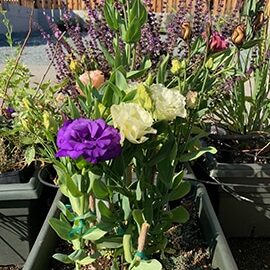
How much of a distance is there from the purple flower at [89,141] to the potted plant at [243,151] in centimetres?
89

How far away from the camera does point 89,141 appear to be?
2.79 ft

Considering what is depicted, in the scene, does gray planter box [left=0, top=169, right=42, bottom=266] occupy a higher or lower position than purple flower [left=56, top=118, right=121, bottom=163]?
lower

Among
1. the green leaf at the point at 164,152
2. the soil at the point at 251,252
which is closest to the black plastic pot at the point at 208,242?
the green leaf at the point at 164,152

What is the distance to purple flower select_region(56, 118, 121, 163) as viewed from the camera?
0.83 m

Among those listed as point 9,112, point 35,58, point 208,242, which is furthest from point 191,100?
point 35,58

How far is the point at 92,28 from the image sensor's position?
1.76 m

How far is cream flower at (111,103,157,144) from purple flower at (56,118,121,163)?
0.03 metres

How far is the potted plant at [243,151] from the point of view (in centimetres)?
168

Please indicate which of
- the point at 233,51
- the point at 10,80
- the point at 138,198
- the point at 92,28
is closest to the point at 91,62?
the point at 92,28

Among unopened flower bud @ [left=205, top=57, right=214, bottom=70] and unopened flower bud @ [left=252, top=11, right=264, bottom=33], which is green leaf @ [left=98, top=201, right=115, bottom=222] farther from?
unopened flower bud @ [left=252, top=11, right=264, bottom=33]

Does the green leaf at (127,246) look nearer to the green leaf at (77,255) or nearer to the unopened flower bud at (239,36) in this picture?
the green leaf at (77,255)

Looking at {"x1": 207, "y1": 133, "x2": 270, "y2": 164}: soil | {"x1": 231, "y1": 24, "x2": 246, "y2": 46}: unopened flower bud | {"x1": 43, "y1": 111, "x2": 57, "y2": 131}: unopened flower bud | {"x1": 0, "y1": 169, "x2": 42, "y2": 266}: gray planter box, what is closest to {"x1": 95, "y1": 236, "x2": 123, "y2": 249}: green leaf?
{"x1": 43, "y1": 111, "x2": 57, "y2": 131}: unopened flower bud

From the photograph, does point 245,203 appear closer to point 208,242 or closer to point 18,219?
point 208,242

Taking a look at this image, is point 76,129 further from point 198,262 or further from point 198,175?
point 198,175
